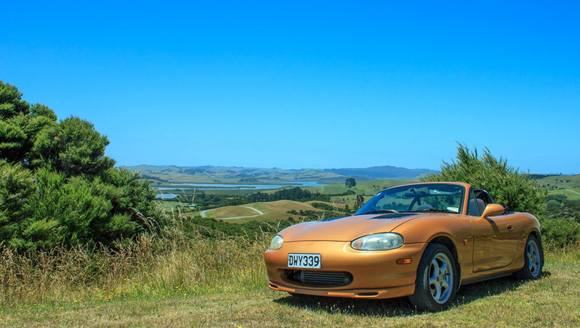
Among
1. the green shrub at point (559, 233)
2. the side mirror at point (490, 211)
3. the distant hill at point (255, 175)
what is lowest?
the green shrub at point (559, 233)

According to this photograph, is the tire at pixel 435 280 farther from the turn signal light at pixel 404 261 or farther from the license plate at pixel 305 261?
the license plate at pixel 305 261

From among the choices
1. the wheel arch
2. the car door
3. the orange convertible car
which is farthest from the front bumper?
the car door

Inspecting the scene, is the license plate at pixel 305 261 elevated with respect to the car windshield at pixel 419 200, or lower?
lower

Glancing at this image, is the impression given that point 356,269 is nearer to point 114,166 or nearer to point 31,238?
point 31,238

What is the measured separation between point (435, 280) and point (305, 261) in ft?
4.58

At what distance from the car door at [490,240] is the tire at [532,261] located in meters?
A: 0.49

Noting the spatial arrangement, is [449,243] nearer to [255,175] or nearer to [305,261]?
[305,261]

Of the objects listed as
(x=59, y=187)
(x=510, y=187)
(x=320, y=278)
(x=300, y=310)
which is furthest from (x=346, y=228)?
(x=510, y=187)

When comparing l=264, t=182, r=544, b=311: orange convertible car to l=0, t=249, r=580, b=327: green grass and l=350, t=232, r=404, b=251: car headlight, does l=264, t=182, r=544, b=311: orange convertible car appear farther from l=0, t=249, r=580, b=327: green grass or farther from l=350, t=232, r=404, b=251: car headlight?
l=0, t=249, r=580, b=327: green grass

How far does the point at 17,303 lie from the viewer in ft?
23.7

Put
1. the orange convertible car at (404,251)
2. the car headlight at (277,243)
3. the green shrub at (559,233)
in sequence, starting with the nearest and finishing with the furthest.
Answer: the orange convertible car at (404,251)
the car headlight at (277,243)
the green shrub at (559,233)

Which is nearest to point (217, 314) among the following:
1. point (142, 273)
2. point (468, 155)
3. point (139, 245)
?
point (142, 273)

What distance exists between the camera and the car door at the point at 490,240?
6.70m

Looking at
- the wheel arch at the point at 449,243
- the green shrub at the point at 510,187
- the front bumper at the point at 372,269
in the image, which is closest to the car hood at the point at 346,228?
the front bumper at the point at 372,269
